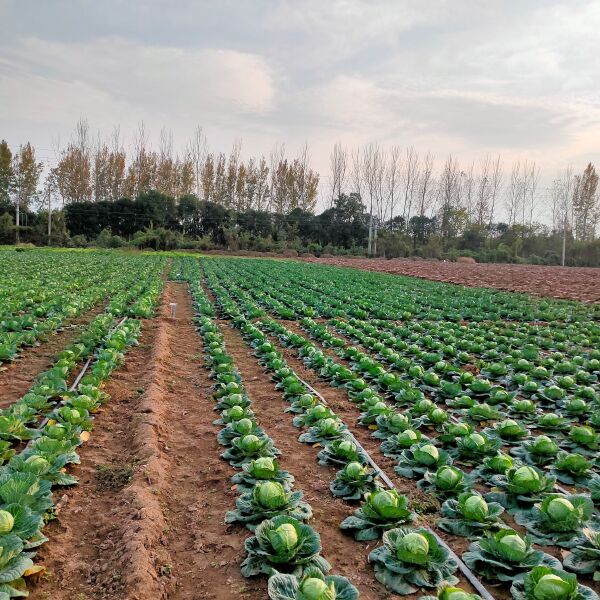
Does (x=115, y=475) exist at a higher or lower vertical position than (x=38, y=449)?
lower

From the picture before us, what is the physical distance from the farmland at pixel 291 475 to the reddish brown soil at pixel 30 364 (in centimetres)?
4

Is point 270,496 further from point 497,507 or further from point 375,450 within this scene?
point 375,450

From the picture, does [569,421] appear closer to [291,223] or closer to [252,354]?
[252,354]

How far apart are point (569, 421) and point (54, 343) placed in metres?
7.67

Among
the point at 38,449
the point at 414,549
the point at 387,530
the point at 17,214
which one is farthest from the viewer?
the point at 17,214

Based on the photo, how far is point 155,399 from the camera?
5.48 m

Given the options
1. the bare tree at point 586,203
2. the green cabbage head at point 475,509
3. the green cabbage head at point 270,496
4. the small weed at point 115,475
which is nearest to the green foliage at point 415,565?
the green cabbage head at point 475,509

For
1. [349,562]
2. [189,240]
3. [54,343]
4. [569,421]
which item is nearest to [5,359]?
[54,343]

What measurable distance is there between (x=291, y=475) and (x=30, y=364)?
4938mm

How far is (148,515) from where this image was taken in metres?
3.17

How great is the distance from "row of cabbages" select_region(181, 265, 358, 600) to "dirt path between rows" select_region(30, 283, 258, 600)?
127 mm

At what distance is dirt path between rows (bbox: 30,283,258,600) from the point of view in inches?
105

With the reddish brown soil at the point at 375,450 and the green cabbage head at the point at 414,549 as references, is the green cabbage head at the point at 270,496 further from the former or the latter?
the reddish brown soil at the point at 375,450

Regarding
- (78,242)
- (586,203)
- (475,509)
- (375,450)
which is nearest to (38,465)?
(375,450)
